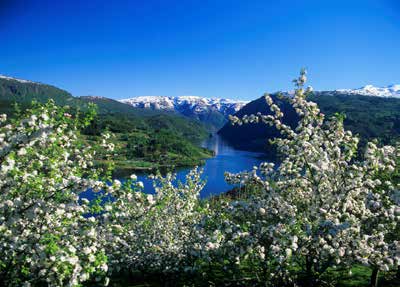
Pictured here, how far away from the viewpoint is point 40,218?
8.98 m

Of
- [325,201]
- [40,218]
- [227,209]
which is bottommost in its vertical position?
[227,209]

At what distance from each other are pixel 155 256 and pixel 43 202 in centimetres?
1000

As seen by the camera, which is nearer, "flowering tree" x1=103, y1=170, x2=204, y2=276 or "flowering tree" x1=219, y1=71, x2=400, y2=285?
"flowering tree" x1=219, y1=71, x2=400, y2=285

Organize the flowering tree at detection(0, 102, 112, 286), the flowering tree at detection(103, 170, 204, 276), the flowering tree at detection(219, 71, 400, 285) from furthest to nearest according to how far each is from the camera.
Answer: the flowering tree at detection(103, 170, 204, 276) < the flowering tree at detection(219, 71, 400, 285) < the flowering tree at detection(0, 102, 112, 286)

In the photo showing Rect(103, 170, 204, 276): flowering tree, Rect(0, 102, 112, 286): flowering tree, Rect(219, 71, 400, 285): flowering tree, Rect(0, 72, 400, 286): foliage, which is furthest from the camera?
Rect(103, 170, 204, 276): flowering tree

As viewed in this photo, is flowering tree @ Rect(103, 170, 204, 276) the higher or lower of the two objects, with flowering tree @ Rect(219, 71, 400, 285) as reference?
lower

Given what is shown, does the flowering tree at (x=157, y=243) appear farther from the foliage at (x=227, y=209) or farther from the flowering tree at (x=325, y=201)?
the flowering tree at (x=325, y=201)

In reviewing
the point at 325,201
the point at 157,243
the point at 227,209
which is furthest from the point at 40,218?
the point at 157,243

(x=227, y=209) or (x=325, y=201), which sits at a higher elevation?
(x=325, y=201)

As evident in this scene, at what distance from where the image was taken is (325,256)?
32.5 ft

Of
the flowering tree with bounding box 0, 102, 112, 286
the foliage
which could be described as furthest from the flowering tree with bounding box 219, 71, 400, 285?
the flowering tree with bounding box 0, 102, 112, 286

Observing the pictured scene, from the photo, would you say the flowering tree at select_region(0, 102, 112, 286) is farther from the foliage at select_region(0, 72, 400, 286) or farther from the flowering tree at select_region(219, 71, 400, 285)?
the flowering tree at select_region(219, 71, 400, 285)

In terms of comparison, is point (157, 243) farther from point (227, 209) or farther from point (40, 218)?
point (40, 218)

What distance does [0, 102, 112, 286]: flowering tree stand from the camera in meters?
7.38
